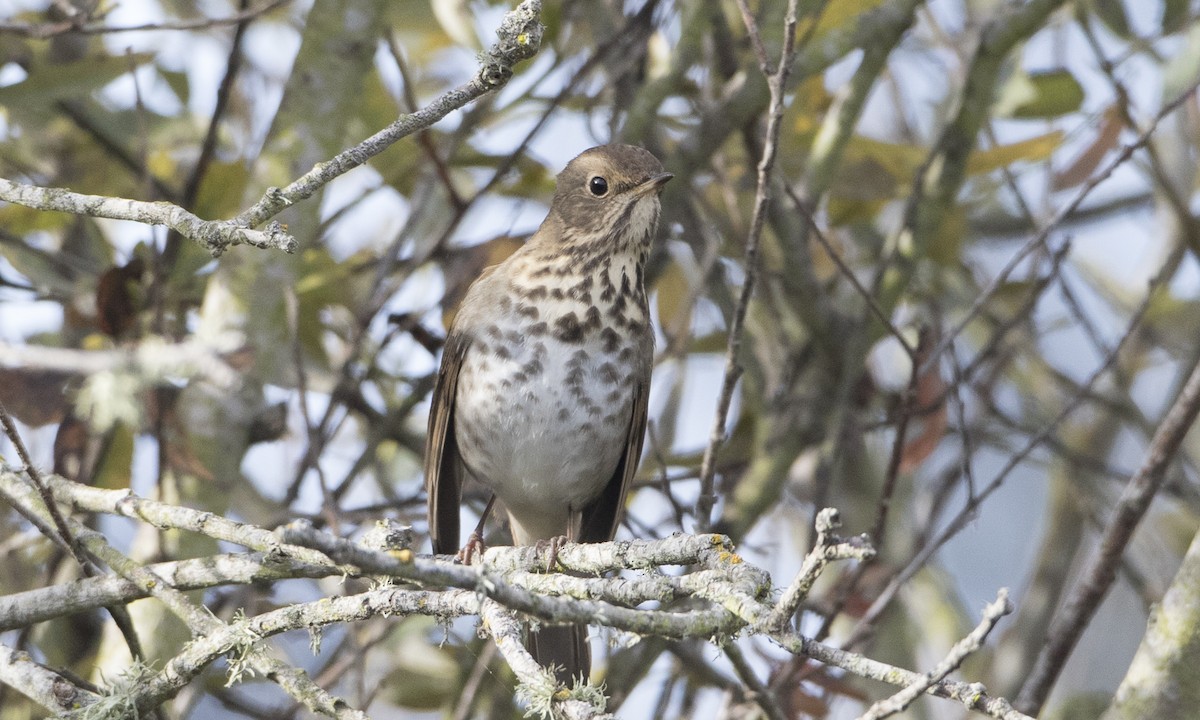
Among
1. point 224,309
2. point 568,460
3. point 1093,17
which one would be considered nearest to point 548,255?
point 568,460

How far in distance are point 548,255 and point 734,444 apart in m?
1.25

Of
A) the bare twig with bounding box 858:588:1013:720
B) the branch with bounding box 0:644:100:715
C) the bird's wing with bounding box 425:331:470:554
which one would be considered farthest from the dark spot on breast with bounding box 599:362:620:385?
the bare twig with bounding box 858:588:1013:720

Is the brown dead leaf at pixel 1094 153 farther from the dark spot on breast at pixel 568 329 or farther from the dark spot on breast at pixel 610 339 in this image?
the dark spot on breast at pixel 568 329

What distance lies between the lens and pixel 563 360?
14.4 feet

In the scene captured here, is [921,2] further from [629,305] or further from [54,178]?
[54,178]

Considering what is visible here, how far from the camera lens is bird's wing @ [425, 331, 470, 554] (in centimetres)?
451

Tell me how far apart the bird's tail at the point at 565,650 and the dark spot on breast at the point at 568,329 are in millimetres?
918

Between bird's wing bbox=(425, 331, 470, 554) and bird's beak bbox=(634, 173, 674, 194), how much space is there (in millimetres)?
757

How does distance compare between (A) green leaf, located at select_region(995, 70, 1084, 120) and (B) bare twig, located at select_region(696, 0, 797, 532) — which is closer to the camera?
(B) bare twig, located at select_region(696, 0, 797, 532)

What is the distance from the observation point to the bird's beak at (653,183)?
4.32m

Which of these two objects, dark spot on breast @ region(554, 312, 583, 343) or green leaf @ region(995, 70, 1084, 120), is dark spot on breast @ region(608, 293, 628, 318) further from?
green leaf @ region(995, 70, 1084, 120)

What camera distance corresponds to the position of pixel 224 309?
4379mm

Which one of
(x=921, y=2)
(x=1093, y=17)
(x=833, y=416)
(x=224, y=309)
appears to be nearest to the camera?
(x=224, y=309)

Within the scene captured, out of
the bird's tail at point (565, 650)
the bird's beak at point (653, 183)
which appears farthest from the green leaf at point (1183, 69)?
the bird's tail at point (565, 650)
